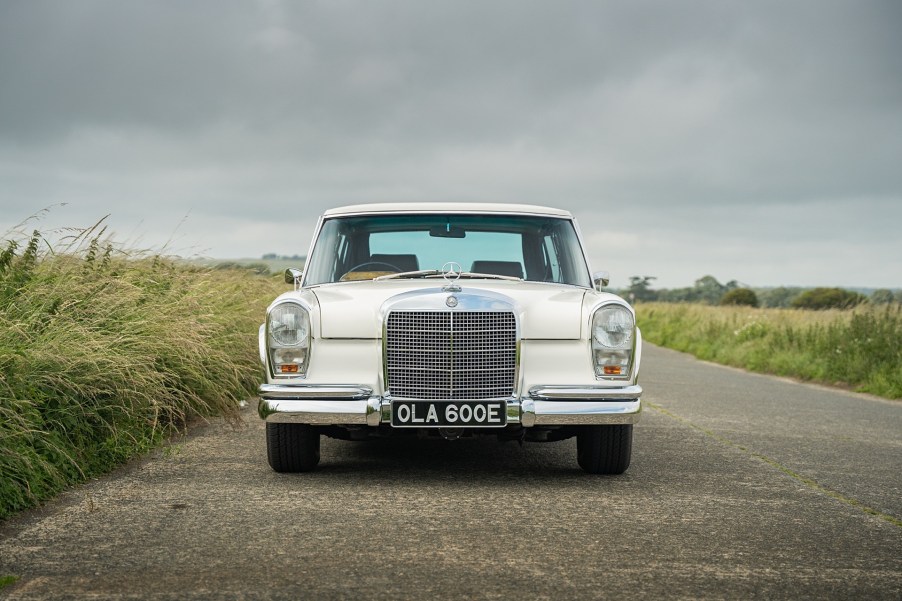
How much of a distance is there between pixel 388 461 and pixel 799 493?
2.65m

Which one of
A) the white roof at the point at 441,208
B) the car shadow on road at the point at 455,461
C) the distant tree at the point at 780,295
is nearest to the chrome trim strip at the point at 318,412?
the car shadow on road at the point at 455,461

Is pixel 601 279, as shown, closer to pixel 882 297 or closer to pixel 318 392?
pixel 318 392

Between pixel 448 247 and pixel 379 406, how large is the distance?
1.61 m

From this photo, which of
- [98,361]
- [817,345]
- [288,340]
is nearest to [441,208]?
[288,340]

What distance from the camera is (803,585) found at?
371cm

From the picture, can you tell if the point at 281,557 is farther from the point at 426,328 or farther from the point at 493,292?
the point at 493,292

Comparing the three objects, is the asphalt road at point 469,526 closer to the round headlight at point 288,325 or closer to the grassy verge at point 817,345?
the round headlight at point 288,325

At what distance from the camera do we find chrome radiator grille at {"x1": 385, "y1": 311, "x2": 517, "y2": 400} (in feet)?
18.0

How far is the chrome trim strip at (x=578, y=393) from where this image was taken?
5516mm

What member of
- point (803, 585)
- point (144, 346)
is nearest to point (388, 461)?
point (144, 346)

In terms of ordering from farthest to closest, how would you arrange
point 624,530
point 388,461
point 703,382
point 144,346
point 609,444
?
point 703,382
point 144,346
point 388,461
point 609,444
point 624,530

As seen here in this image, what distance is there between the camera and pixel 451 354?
5488 mm

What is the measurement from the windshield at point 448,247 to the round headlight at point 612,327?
3.15 ft

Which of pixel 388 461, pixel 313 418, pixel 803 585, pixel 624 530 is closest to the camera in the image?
pixel 803 585
